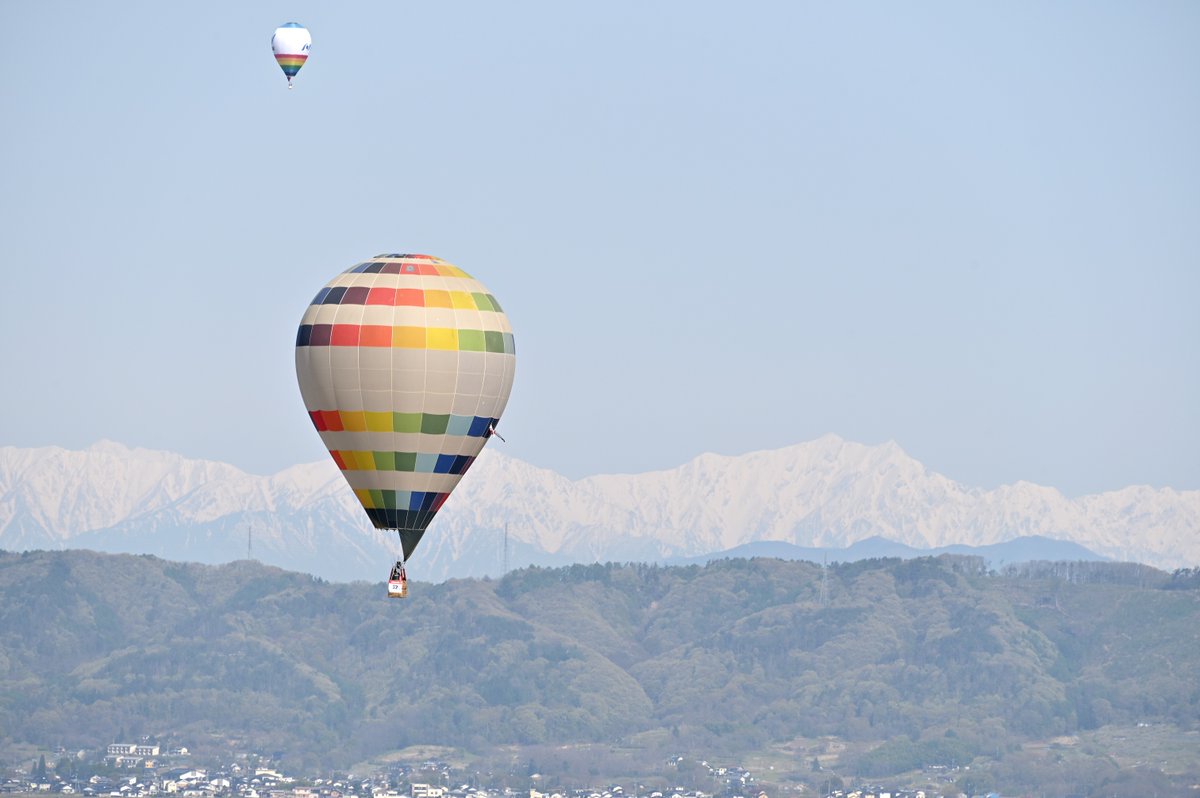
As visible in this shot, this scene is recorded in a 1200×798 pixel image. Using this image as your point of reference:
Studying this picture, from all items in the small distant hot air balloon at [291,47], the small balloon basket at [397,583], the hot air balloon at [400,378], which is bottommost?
the small balloon basket at [397,583]

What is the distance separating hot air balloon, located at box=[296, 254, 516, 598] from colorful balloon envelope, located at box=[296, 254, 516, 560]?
4 cm

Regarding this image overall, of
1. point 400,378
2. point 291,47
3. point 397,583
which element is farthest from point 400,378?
point 291,47

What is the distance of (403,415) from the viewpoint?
302ft

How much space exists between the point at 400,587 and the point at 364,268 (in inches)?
570

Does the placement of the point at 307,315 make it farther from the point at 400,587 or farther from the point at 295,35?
the point at 295,35

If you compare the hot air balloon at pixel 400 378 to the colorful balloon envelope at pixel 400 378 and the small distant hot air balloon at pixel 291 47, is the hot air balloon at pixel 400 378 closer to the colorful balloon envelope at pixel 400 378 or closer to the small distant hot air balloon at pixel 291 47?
the colorful balloon envelope at pixel 400 378

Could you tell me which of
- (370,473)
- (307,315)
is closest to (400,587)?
(370,473)

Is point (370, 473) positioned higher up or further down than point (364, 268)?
further down

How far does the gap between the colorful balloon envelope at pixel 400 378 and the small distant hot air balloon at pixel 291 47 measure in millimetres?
39474

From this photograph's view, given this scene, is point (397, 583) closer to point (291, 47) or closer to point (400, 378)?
point (400, 378)

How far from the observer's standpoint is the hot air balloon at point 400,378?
302 ft

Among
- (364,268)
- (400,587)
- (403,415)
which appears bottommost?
(400,587)

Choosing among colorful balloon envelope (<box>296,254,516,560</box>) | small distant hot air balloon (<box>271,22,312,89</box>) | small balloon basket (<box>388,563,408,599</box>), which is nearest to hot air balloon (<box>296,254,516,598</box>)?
colorful balloon envelope (<box>296,254,516,560</box>)

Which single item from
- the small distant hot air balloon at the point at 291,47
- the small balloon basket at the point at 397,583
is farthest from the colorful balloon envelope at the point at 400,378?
the small distant hot air balloon at the point at 291,47
